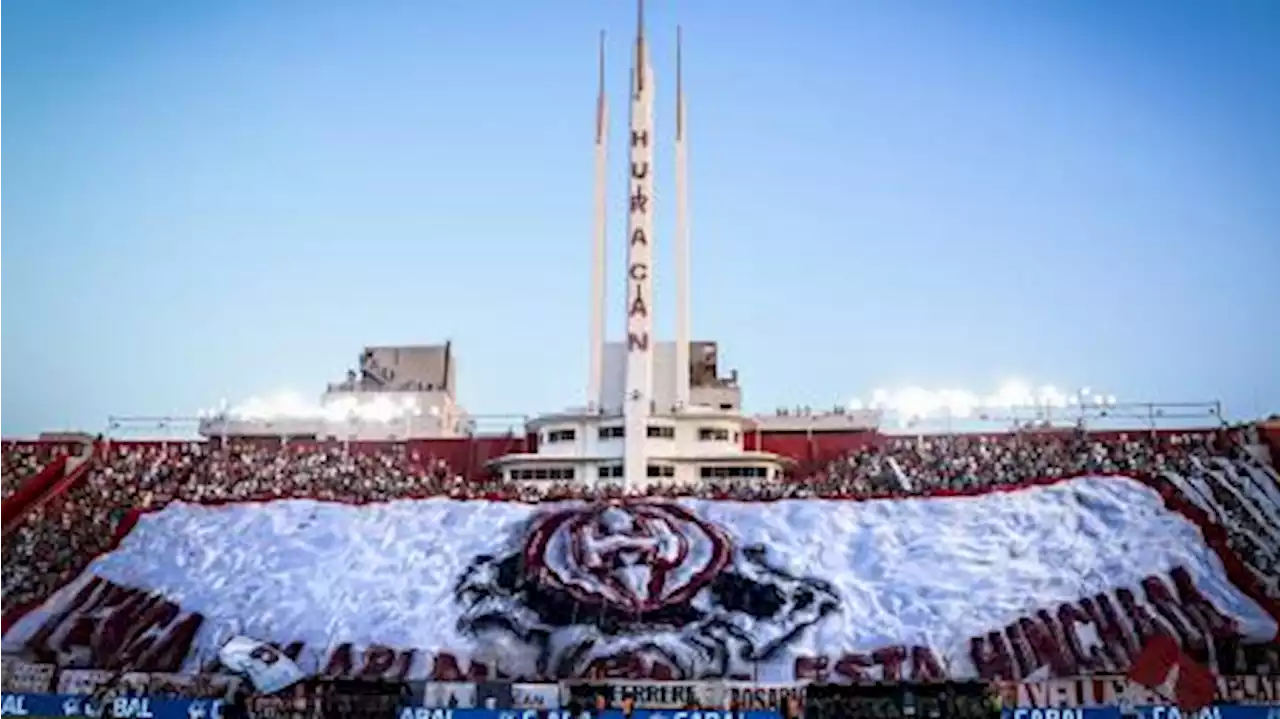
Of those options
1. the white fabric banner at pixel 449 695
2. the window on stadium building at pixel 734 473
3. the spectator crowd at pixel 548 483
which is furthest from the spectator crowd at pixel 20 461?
the white fabric banner at pixel 449 695

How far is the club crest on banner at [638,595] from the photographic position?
150ft

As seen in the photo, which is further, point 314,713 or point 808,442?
point 808,442

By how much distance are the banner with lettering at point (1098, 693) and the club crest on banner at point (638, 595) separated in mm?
9949

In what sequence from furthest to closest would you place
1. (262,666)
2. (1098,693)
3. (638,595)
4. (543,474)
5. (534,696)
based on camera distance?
(543,474) < (638,595) < (262,666) < (534,696) < (1098,693)

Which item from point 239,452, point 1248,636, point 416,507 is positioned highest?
point 239,452

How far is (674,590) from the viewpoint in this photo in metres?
48.2

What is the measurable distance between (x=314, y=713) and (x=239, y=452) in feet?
129

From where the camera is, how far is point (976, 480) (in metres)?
61.5

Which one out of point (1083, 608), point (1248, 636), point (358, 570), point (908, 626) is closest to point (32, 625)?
point (358, 570)

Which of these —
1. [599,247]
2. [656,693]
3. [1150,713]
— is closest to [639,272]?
[599,247]

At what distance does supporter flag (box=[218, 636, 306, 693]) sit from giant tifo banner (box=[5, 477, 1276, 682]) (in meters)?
6.01

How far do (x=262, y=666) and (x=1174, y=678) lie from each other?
87.0ft

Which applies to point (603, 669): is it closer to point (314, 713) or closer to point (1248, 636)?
point (314, 713)

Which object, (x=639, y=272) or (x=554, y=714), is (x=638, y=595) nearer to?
(x=554, y=714)
